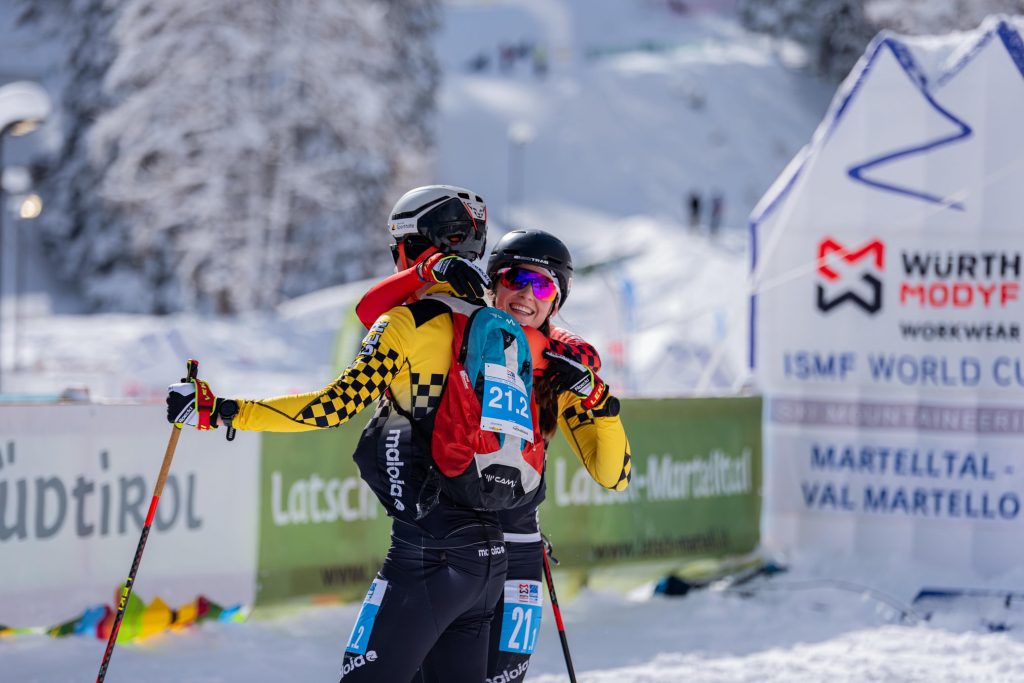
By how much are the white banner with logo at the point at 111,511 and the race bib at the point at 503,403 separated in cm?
352

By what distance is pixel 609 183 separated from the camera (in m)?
52.1

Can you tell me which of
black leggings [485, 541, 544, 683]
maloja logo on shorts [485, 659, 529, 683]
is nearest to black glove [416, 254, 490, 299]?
black leggings [485, 541, 544, 683]

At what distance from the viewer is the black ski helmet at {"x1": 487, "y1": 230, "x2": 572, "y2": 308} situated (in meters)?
4.30

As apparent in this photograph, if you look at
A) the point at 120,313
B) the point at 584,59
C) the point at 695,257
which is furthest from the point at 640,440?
the point at 584,59

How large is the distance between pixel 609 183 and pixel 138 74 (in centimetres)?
2535

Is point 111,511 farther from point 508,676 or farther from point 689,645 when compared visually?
point 508,676

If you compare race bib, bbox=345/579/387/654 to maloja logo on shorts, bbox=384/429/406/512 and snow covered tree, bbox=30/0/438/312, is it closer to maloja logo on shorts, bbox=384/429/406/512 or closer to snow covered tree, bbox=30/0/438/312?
maloja logo on shorts, bbox=384/429/406/512

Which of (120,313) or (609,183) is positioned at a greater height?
(609,183)

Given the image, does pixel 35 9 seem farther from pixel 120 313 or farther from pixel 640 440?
pixel 640 440

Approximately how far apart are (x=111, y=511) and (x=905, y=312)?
542 cm

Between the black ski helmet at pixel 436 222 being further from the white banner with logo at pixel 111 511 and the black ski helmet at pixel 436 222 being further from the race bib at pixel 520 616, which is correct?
the white banner with logo at pixel 111 511

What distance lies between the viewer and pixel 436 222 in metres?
3.90

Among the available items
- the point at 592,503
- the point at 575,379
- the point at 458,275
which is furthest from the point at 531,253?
the point at 592,503

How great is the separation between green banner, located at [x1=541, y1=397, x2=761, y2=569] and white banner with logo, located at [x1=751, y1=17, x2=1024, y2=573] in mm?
274
